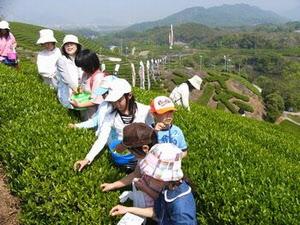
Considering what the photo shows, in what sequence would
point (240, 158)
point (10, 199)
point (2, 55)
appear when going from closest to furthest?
point (10, 199) < point (240, 158) < point (2, 55)

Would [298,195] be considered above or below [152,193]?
below

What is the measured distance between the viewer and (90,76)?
9.90 m

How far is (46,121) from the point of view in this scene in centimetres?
977

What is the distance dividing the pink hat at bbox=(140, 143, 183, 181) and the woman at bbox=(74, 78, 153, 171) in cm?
185

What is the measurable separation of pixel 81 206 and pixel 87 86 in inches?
146

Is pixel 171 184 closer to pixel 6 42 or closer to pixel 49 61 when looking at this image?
pixel 49 61

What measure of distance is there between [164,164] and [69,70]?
570cm

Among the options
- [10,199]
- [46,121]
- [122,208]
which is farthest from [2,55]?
[122,208]

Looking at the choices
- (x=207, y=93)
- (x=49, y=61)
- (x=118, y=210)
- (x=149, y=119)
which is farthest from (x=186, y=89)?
(x=207, y=93)

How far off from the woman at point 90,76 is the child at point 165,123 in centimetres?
210

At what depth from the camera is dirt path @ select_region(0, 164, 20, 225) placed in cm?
786

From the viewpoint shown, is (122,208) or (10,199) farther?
(10,199)

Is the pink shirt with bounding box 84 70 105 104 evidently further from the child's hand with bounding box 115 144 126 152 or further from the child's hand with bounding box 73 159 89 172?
the child's hand with bounding box 115 144 126 152

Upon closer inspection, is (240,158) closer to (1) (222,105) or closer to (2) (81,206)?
(2) (81,206)
